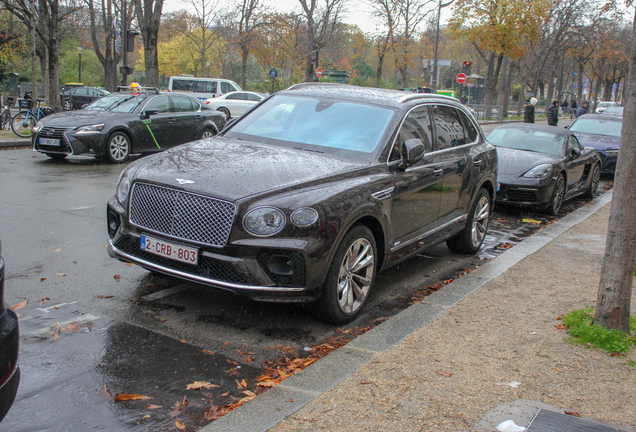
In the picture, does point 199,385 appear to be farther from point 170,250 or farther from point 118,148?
point 118,148

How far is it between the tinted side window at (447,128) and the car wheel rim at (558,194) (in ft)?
14.6

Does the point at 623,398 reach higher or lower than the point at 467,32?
lower

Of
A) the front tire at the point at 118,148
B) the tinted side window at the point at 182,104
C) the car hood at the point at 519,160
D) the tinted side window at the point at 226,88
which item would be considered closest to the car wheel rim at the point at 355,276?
the car hood at the point at 519,160

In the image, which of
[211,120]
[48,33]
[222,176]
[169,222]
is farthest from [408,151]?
[48,33]

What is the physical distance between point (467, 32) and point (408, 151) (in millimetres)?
35778

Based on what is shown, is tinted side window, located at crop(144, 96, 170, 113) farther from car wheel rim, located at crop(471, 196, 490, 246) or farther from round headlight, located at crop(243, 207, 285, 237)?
round headlight, located at crop(243, 207, 285, 237)

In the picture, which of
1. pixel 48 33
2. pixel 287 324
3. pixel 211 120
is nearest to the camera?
pixel 287 324

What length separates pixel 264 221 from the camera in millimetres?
4145

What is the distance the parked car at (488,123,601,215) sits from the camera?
33.7ft

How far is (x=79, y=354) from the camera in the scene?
394 cm

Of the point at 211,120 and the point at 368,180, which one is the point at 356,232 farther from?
the point at 211,120

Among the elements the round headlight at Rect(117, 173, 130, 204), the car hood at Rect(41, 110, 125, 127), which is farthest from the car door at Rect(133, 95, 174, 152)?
the round headlight at Rect(117, 173, 130, 204)

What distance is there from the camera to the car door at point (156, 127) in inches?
549

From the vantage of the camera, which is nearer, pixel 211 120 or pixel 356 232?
pixel 356 232
